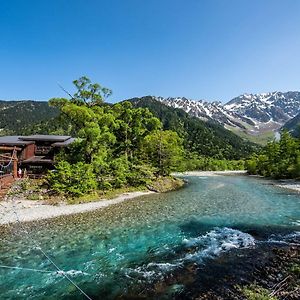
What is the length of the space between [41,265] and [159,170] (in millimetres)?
32266

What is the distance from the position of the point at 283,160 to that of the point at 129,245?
54673 millimetres

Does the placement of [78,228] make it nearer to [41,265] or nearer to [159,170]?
[41,265]

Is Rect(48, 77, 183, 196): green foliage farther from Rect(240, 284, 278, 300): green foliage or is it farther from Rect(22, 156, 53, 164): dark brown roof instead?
Rect(240, 284, 278, 300): green foliage

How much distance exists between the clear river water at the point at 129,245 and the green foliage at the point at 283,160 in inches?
1318

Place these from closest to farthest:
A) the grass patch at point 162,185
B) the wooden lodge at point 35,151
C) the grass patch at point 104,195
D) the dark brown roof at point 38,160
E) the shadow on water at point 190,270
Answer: the shadow on water at point 190,270, the grass patch at point 104,195, the grass patch at point 162,185, the wooden lodge at point 35,151, the dark brown roof at point 38,160

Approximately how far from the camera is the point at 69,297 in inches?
387

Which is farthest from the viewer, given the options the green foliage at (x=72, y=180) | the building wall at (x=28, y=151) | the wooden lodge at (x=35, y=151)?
the building wall at (x=28, y=151)

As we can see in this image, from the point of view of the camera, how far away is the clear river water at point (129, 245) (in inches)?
419

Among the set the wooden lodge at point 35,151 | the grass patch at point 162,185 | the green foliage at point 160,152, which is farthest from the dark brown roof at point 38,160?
the grass patch at point 162,185

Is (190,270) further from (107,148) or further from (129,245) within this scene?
(107,148)

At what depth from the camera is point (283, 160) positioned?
61.4 m

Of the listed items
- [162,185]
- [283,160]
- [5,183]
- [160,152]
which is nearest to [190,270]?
[5,183]

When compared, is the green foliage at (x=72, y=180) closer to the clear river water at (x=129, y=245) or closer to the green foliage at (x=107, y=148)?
the green foliage at (x=107, y=148)

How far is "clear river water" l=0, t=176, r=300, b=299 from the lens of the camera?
1065 cm
